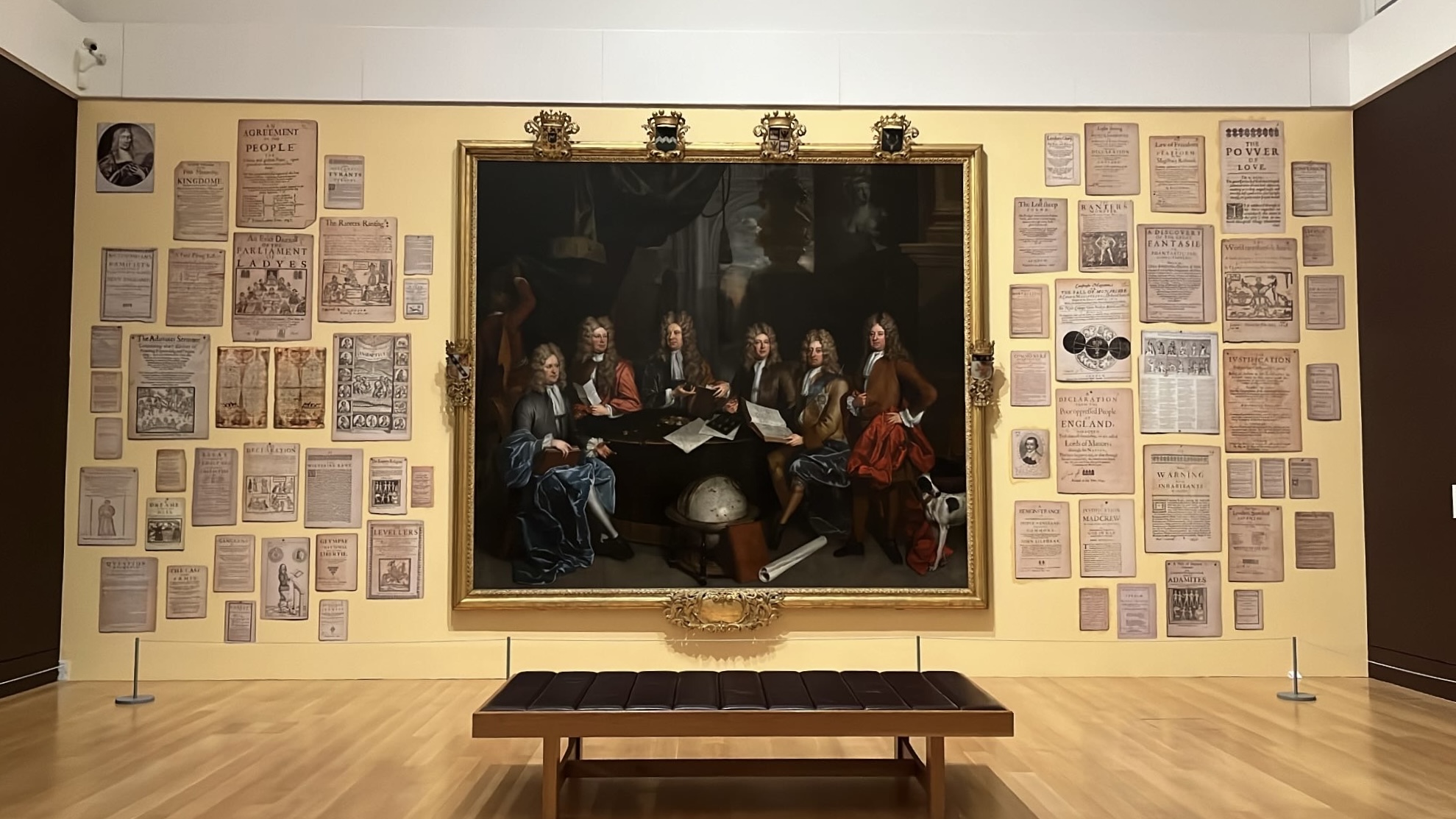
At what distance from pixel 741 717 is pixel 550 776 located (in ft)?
3.16

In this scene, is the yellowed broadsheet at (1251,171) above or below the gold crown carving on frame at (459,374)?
above

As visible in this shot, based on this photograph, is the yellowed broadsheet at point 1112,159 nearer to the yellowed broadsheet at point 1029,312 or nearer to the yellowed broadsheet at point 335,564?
the yellowed broadsheet at point 1029,312

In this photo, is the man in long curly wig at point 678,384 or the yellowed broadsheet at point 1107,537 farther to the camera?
the yellowed broadsheet at point 1107,537

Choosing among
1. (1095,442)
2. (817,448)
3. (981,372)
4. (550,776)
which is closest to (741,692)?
(550,776)

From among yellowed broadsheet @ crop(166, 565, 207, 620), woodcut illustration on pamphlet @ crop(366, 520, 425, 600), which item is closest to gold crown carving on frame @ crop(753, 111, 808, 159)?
woodcut illustration on pamphlet @ crop(366, 520, 425, 600)

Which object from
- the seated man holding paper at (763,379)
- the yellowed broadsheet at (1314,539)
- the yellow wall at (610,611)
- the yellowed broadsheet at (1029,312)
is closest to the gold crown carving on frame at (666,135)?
the yellow wall at (610,611)

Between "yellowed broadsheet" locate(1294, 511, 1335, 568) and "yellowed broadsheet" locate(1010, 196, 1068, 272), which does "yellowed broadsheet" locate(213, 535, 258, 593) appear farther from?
"yellowed broadsheet" locate(1294, 511, 1335, 568)

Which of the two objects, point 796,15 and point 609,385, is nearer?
point 609,385

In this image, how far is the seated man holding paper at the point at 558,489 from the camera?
31.2 feet

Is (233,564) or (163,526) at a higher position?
(163,526)

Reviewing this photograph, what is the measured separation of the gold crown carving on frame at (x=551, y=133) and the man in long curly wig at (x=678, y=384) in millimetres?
1887

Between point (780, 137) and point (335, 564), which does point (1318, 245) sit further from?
point (335, 564)

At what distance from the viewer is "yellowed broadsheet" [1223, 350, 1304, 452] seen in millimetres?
9734

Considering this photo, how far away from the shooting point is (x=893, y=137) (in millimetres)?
9672
